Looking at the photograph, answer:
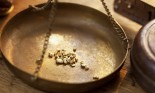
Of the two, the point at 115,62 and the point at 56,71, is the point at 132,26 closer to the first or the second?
the point at 115,62

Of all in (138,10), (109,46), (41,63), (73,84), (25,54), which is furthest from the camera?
(138,10)

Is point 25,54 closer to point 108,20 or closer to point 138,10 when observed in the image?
point 108,20

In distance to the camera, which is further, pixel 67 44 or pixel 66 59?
pixel 67 44

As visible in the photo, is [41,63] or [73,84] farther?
[41,63]

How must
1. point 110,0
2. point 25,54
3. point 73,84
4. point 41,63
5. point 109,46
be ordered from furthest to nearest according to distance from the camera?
point 110,0 < point 109,46 < point 25,54 < point 41,63 < point 73,84

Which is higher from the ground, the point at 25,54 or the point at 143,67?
the point at 143,67

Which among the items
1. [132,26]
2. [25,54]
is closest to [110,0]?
[132,26]
